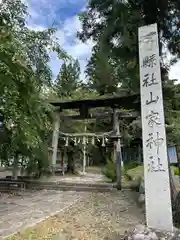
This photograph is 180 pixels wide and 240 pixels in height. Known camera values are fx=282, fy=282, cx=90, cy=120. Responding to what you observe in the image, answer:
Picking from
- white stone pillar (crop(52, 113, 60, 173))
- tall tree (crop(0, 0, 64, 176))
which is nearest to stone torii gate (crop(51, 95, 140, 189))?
white stone pillar (crop(52, 113, 60, 173))

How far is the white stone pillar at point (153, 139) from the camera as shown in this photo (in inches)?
181

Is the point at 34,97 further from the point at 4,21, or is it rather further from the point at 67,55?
the point at 4,21

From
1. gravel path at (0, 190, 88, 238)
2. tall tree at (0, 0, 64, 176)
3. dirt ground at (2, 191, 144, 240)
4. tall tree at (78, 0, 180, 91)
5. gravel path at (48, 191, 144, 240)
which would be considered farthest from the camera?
tall tree at (78, 0, 180, 91)

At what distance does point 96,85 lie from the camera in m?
24.1

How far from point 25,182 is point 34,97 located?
269 inches

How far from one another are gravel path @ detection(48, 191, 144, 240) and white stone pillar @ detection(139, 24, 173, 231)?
806mm

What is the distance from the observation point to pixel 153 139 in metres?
4.87

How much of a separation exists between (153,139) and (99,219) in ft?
7.72

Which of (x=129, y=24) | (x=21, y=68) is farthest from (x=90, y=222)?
(x=129, y=24)

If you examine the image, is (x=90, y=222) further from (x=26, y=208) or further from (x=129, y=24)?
(x=129, y=24)

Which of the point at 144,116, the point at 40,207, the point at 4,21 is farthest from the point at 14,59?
the point at 40,207

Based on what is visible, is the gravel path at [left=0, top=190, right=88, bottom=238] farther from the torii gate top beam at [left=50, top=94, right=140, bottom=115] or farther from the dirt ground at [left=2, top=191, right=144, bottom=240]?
the torii gate top beam at [left=50, top=94, right=140, bottom=115]

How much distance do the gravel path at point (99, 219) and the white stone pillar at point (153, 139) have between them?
2.65ft

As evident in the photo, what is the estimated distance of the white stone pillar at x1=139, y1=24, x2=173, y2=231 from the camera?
4.59 m
